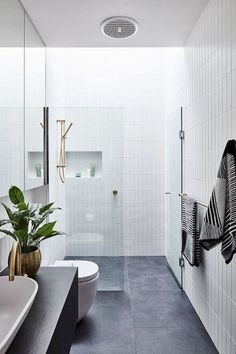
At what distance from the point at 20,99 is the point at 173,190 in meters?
2.02

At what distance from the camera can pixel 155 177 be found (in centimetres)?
384

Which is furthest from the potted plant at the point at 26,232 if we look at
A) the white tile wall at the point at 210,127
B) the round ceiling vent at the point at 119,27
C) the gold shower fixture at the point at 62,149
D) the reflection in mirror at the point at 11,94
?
the gold shower fixture at the point at 62,149

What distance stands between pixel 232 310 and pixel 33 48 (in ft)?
8.12

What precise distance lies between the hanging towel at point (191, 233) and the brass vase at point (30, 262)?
1290 mm

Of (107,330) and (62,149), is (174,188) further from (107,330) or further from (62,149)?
(107,330)

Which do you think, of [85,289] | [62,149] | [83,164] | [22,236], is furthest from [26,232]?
[83,164]

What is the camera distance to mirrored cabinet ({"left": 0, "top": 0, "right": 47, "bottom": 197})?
5.70 ft

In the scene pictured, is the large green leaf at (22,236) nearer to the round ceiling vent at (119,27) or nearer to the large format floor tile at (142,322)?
the large format floor tile at (142,322)

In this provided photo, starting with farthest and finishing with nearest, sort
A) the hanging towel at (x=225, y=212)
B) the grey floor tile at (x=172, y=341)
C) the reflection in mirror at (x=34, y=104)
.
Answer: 1. the reflection in mirror at (x=34, y=104)
2. the grey floor tile at (x=172, y=341)
3. the hanging towel at (x=225, y=212)

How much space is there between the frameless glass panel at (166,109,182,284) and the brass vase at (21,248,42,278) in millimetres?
1774

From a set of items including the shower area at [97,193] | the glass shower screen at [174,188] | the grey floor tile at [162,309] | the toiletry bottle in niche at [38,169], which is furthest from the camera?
the shower area at [97,193]

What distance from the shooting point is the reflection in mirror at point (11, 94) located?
171cm

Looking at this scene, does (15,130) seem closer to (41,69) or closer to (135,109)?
(41,69)

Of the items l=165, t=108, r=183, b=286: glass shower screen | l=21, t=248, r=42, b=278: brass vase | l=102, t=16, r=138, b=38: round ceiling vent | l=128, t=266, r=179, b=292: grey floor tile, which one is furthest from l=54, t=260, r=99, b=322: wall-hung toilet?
l=102, t=16, r=138, b=38: round ceiling vent
